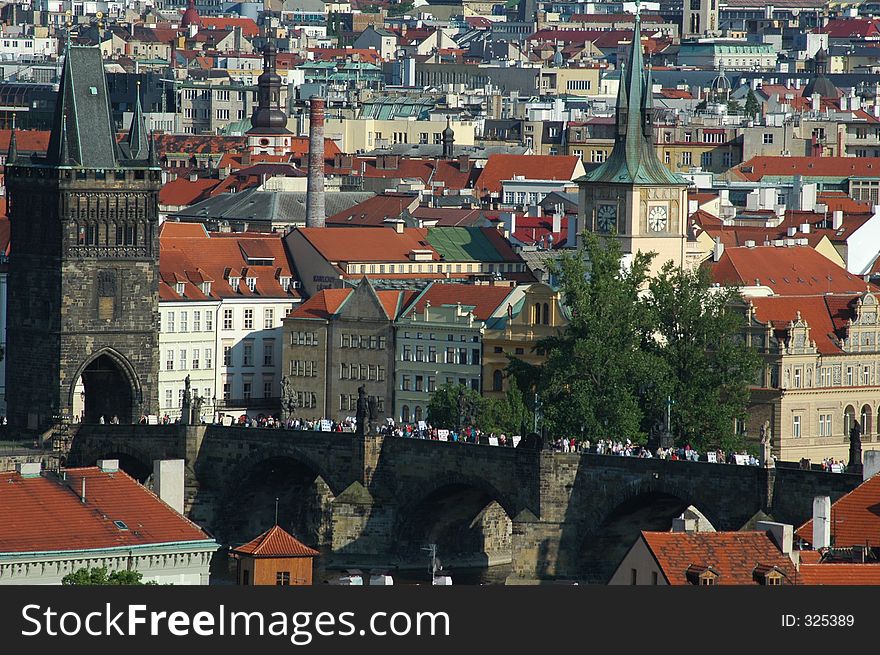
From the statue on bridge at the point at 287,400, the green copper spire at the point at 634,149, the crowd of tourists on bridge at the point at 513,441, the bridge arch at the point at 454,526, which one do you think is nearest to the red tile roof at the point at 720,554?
the crowd of tourists on bridge at the point at 513,441

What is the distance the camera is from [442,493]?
13125 centimetres

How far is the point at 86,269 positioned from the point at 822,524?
58807 mm

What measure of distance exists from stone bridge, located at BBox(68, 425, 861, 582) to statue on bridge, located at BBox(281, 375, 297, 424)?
1107 centimetres

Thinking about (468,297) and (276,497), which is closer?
(276,497)

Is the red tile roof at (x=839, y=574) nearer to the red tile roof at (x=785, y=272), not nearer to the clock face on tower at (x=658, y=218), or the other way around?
the red tile roof at (x=785, y=272)

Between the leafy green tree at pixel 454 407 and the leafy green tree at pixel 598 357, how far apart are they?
2.97 metres

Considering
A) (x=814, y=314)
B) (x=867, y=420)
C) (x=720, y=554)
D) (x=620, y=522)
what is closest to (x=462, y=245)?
(x=814, y=314)

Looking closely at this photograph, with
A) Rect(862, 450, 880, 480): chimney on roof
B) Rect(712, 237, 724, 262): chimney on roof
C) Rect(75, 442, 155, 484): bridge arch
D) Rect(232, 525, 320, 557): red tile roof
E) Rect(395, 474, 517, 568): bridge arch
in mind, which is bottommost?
Rect(395, 474, 517, 568): bridge arch

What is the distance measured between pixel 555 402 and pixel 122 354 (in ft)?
59.4

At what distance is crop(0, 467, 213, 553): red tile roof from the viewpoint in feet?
301

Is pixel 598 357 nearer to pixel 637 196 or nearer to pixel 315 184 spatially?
pixel 637 196

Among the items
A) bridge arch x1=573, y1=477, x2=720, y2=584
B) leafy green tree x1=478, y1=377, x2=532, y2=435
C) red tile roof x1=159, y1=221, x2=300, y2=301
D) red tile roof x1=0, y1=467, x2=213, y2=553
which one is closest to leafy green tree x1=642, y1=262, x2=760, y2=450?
leafy green tree x1=478, y1=377, x2=532, y2=435

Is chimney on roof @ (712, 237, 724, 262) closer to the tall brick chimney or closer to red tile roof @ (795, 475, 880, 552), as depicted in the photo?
the tall brick chimney

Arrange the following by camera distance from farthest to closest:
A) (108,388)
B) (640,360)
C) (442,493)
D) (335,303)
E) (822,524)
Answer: (335,303) → (108,388) → (640,360) → (442,493) → (822,524)
